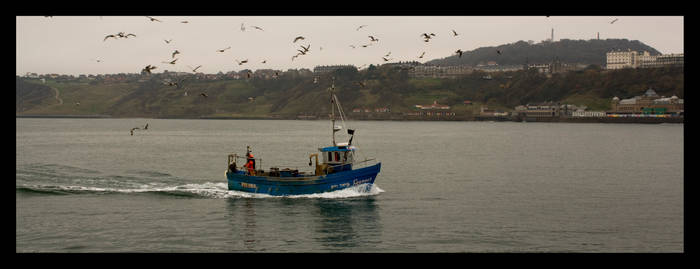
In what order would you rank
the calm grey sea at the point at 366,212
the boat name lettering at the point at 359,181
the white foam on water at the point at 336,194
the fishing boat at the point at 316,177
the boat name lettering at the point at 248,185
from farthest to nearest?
1. the boat name lettering at the point at 359,181
2. the boat name lettering at the point at 248,185
3. the white foam on water at the point at 336,194
4. the fishing boat at the point at 316,177
5. the calm grey sea at the point at 366,212

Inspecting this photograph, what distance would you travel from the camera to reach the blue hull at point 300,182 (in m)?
35.8

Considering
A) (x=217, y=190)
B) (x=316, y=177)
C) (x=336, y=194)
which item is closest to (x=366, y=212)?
(x=336, y=194)

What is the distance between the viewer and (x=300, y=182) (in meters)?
35.7

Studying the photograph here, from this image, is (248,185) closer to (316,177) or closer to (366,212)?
(316,177)

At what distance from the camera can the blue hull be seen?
35781 millimetres

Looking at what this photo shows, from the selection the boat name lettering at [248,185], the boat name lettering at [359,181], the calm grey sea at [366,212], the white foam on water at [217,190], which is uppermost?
the boat name lettering at [359,181]

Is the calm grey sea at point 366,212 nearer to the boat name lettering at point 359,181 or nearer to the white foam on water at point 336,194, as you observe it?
the white foam on water at point 336,194

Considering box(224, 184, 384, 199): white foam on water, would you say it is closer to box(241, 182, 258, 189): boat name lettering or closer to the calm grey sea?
the calm grey sea

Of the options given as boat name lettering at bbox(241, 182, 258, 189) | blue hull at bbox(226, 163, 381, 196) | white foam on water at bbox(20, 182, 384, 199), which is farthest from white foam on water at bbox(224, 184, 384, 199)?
boat name lettering at bbox(241, 182, 258, 189)

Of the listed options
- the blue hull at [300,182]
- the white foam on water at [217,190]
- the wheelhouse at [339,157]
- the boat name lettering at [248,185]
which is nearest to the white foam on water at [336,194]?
the white foam on water at [217,190]

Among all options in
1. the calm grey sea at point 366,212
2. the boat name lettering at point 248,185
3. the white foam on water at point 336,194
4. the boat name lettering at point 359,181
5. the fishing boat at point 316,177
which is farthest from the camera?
the boat name lettering at point 359,181
